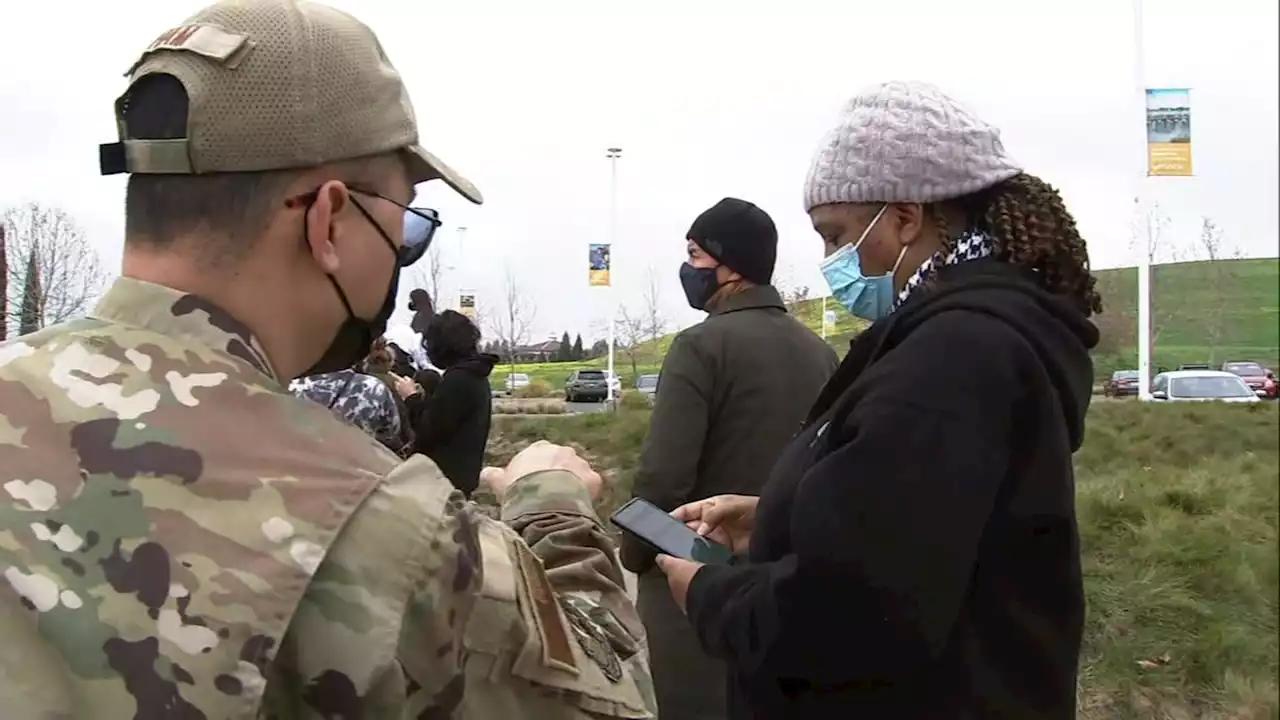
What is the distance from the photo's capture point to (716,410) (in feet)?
11.9

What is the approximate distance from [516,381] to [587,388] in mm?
4117

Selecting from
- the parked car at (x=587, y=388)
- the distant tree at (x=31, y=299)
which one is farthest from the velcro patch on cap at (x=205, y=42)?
the parked car at (x=587, y=388)

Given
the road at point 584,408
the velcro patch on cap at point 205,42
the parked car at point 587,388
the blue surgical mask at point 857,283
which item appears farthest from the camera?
the parked car at point 587,388

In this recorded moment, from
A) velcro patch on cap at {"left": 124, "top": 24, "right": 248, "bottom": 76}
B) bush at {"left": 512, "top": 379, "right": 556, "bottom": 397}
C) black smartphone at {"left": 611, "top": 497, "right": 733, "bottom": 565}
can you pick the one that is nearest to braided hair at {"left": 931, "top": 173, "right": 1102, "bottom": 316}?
black smartphone at {"left": 611, "top": 497, "right": 733, "bottom": 565}

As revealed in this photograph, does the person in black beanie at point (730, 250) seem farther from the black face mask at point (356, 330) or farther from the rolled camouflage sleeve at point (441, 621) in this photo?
the rolled camouflage sleeve at point (441, 621)

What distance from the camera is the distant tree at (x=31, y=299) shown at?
7293mm

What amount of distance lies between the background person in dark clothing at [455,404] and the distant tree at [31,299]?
3.09 m

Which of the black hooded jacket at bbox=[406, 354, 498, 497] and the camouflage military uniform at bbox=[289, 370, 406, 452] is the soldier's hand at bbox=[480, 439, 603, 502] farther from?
the black hooded jacket at bbox=[406, 354, 498, 497]

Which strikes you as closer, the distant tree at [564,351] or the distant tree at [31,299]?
the distant tree at [31,299]

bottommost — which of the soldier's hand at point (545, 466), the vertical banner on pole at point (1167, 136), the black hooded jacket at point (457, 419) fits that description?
the black hooded jacket at point (457, 419)

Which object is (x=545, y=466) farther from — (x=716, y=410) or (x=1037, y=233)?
(x=716, y=410)

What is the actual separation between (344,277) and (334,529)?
1.27ft

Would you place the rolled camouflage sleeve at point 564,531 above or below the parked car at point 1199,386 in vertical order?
above

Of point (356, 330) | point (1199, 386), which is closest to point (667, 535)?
point (356, 330)
